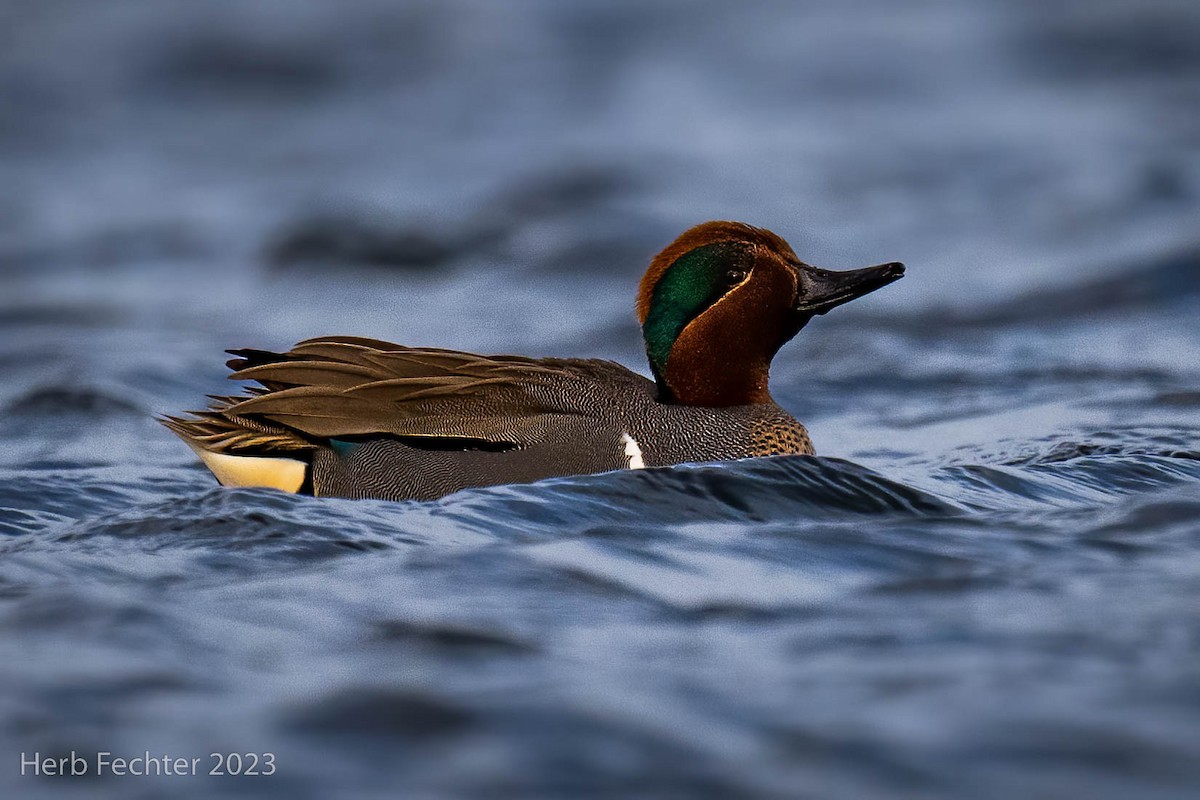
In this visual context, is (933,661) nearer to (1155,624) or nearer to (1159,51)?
(1155,624)

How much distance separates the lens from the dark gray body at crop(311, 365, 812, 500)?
7473 mm

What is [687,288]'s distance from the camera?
7949 millimetres

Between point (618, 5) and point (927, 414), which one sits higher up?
point (618, 5)

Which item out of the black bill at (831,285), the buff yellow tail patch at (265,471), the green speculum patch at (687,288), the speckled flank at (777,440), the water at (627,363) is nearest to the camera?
the water at (627,363)

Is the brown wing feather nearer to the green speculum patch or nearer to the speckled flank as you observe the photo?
the green speculum patch

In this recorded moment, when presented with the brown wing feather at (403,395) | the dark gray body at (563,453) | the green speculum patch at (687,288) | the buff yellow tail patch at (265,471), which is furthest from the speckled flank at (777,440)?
the buff yellow tail patch at (265,471)

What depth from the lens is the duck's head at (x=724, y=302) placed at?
7.95m

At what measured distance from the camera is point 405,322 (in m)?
13.6

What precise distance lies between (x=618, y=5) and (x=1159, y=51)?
6838 mm

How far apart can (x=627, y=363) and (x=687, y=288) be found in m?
4.83

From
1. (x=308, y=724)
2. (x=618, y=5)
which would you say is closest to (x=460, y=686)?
(x=308, y=724)

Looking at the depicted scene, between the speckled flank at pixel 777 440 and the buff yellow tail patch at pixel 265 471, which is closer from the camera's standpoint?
the buff yellow tail patch at pixel 265 471

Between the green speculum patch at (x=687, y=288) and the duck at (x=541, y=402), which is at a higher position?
the green speculum patch at (x=687, y=288)

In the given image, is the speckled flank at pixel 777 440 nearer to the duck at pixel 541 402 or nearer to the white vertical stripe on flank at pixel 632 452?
the duck at pixel 541 402
